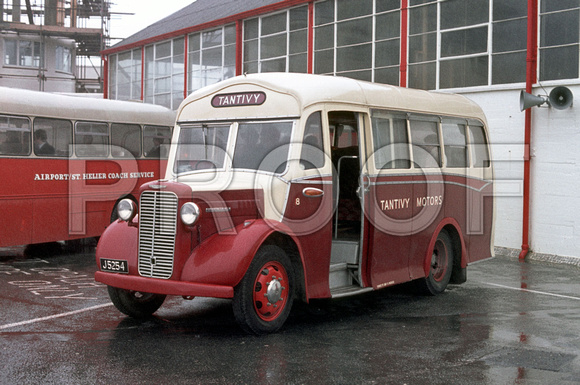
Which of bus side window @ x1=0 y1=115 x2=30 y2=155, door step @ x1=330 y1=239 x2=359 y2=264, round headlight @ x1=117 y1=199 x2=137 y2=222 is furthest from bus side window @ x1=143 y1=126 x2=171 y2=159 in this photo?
round headlight @ x1=117 y1=199 x2=137 y2=222

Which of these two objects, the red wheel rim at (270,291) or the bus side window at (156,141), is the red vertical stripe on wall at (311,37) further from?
the red wheel rim at (270,291)

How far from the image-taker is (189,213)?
282 inches

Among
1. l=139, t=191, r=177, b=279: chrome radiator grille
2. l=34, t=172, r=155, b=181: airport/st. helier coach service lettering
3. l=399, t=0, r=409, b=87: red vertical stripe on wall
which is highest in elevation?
l=399, t=0, r=409, b=87: red vertical stripe on wall

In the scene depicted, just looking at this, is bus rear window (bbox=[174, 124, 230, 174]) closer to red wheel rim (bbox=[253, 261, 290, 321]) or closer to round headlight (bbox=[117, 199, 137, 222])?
round headlight (bbox=[117, 199, 137, 222])

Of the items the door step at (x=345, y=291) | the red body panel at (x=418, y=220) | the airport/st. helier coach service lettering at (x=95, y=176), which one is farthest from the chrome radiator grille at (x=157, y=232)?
the airport/st. helier coach service lettering at (x=95, y=176)

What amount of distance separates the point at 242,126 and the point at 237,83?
536 mm

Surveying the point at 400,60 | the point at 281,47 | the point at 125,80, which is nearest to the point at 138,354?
the point at 400,60

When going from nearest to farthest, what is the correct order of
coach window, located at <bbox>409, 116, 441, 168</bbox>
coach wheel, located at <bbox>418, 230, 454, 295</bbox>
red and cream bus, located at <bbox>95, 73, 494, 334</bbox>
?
red and cream bus, located at <bbox>95, 73, 494, 334</bbox> < coach window, located at <bbox>409, 116, 441, 168</bbox> < coach wheel, located at <bbox>418, 230, 454, 295</bbox>

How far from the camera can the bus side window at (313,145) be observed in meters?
8.02

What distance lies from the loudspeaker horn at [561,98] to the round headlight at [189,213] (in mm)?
9024

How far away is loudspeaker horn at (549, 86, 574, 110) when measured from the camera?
44.8ft

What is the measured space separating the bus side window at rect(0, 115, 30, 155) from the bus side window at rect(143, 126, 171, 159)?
10.6 feet

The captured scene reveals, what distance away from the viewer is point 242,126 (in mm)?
8250

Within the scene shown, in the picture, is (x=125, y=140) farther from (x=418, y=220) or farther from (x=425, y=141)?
(x=418, y=220)
